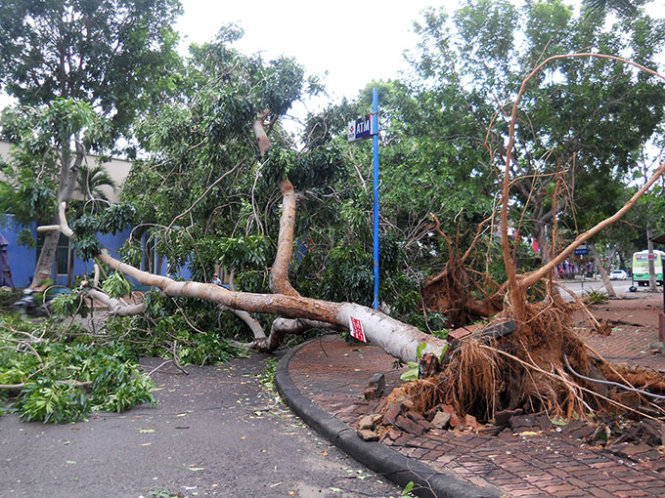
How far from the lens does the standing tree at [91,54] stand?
16625 mm

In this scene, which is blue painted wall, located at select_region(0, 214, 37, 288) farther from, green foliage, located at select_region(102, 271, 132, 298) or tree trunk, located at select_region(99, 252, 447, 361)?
green foliage, located at select_region(102, 271, 132, 298)

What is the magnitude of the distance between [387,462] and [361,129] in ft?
20.4

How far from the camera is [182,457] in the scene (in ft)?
14.1

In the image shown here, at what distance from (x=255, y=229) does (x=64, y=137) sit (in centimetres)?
368

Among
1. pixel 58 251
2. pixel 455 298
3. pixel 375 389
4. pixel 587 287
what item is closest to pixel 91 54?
pixel 58 251

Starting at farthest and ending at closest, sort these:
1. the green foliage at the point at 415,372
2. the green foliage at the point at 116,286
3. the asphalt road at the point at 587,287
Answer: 1. the asphalt road at the point at 587,287
2. the green foliage at the point at 116,286
3. the green foliage at the point at 415,372

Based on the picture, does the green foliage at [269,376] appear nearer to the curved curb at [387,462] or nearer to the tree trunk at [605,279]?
the curved curb at [387,462]

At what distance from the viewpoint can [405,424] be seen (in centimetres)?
454

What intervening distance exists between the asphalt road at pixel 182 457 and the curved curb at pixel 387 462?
76 mm

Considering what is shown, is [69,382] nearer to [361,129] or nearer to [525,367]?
[525,367]

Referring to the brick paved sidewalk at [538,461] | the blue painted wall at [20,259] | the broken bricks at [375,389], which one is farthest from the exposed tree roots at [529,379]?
the blue painted wall at [20,259]

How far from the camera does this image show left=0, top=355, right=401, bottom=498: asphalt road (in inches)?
144

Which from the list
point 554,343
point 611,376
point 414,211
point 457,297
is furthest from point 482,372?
point 414,211

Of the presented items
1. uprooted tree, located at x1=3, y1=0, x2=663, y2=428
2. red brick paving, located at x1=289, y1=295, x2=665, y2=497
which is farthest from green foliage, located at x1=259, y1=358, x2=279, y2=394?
red brick paving, located at x1=289, y1=295, x2=665, y2=497
